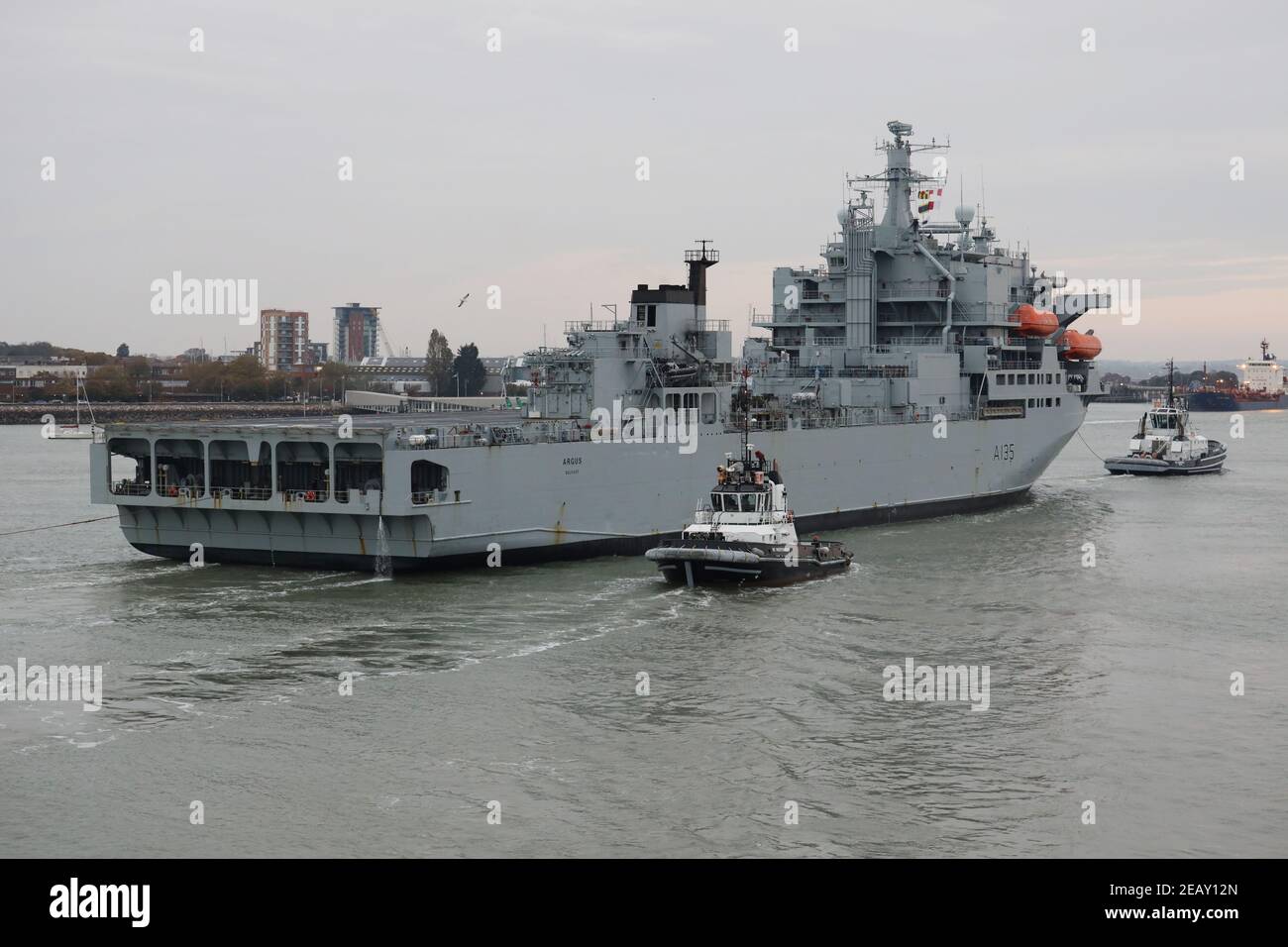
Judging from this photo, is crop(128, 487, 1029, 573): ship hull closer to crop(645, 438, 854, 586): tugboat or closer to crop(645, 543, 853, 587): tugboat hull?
crop(645, 438, 854, 586): tugboat

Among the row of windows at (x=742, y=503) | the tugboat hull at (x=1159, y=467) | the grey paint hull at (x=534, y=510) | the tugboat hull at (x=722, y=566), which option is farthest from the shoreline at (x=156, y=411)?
the tugboat hull at (x=722, y=566)

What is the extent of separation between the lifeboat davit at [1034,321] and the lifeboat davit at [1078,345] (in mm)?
4109

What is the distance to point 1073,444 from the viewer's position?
9981 cm

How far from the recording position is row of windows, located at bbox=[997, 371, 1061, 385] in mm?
54781

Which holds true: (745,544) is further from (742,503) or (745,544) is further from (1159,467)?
(1159,467)

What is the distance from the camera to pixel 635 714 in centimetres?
2308

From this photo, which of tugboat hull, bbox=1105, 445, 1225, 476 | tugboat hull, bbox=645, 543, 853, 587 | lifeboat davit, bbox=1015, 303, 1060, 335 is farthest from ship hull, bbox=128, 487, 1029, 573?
tugboat hull, bbox=1105, 445, 1225, 476

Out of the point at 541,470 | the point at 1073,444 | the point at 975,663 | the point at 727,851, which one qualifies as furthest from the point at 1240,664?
the point at 1073,444

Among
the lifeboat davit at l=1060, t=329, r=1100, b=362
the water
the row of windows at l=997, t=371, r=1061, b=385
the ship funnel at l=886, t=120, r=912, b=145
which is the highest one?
the ship funnel at l=886, t=120, r=912, b=145

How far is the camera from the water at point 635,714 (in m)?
18.1

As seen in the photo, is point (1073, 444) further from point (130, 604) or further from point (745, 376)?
point (130, 604)

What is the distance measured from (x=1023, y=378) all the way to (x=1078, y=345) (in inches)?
214

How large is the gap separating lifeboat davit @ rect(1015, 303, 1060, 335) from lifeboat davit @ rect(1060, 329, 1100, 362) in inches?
162
